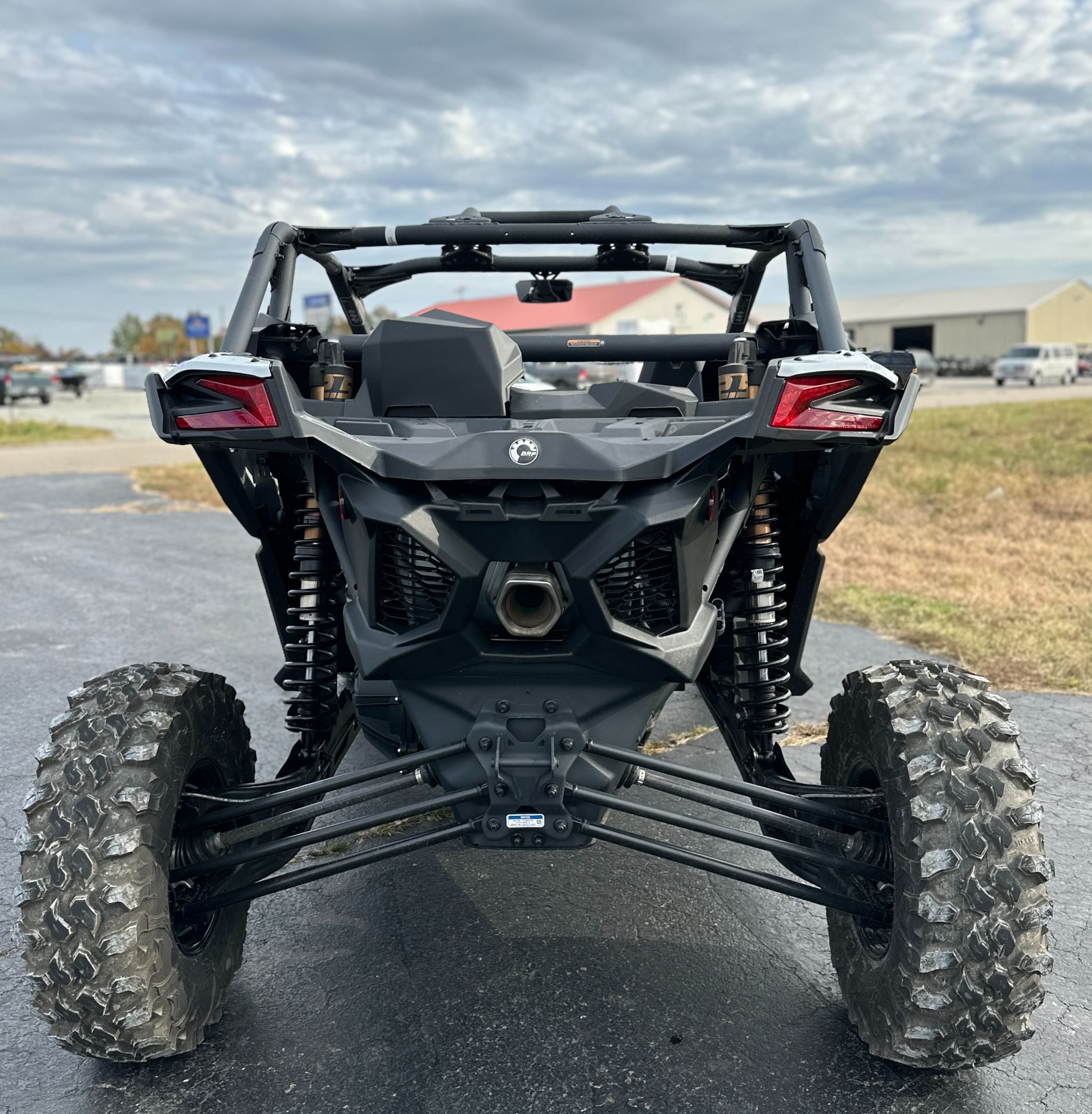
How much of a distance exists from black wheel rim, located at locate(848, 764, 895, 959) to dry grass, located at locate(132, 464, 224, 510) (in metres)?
10.7

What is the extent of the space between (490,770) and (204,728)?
30.0 inches

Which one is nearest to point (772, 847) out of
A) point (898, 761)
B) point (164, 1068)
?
point (898, 761)

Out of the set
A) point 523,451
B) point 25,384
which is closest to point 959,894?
point 523,451

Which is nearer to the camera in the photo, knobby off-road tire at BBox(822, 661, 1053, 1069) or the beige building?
knobby off-road tire at BBox(822, 661, 1053, 1069)

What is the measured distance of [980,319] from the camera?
68688 millimetres

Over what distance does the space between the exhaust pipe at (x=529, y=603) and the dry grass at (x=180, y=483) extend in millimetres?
10556

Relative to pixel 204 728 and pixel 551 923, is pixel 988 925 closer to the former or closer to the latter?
pixel 551 923

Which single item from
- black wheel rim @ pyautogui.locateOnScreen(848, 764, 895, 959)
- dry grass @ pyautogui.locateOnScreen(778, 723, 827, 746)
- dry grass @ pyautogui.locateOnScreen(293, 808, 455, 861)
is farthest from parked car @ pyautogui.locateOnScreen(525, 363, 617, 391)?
black wheel rim @ pyautogui.locateOnScreen(848, 764, 895, 959)

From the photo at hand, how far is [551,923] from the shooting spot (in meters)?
3.40

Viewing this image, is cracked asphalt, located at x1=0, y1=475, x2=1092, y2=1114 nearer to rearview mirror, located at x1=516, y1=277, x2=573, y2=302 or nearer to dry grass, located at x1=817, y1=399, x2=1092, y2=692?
dry grass, located at x1=817, y1=399, x2=1092, y2=692

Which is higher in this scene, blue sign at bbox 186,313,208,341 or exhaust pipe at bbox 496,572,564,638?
blue sign at bbox 186,313,208,341

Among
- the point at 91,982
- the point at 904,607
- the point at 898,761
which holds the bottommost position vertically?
the point at 904,607

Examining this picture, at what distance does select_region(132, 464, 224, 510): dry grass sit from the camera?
45.8 feet

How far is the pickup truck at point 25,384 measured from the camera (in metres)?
41.5
